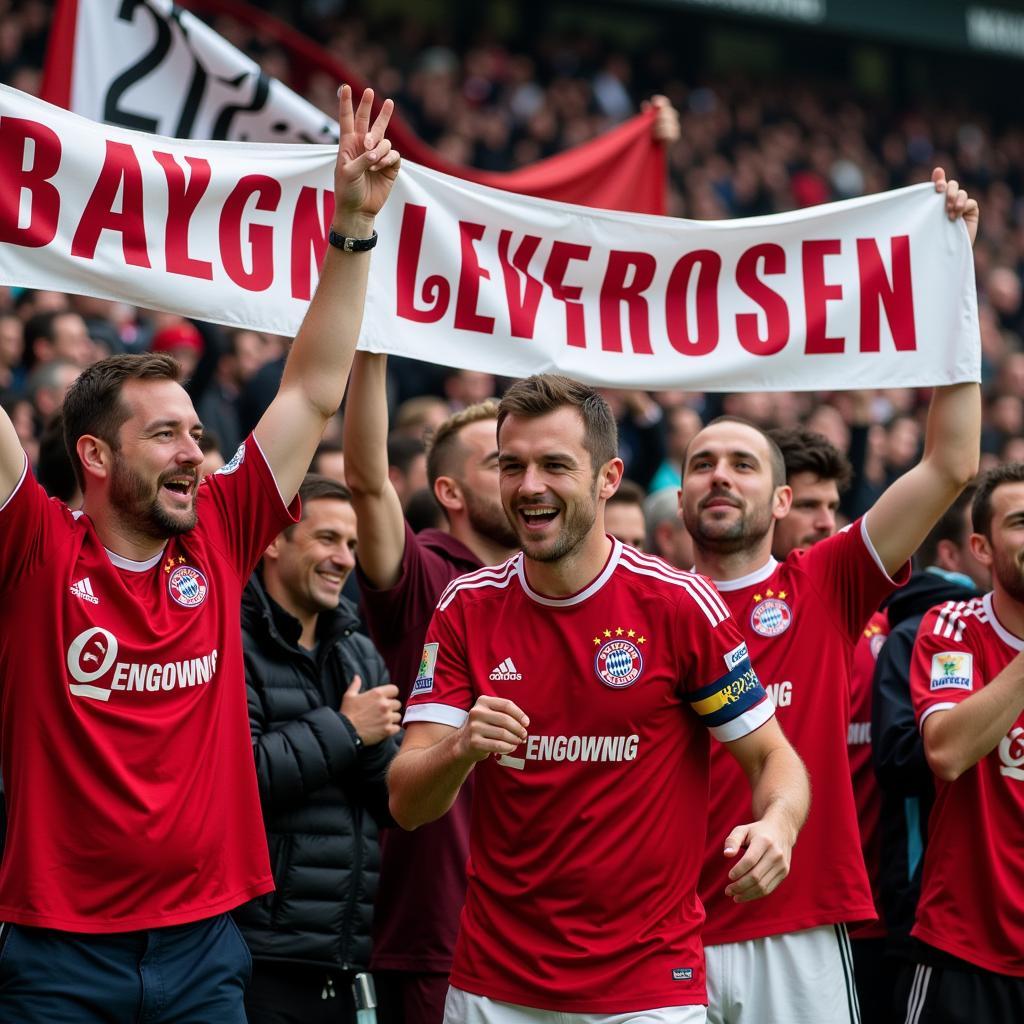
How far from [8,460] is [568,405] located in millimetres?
1292

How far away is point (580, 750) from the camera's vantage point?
388cm

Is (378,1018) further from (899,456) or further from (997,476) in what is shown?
(899,456)

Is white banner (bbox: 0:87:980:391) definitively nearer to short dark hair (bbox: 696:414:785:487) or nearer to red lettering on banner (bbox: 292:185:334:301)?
red lettering on banner (bbox: 292:185:334:301)

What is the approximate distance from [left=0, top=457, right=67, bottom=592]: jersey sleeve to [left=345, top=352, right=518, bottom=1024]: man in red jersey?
108cm

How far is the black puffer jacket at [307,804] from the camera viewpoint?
4586 millimetres

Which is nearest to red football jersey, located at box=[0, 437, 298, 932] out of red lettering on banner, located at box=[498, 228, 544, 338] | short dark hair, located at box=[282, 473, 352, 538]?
short dark hair, located at box=[282, 473, 352, 538]

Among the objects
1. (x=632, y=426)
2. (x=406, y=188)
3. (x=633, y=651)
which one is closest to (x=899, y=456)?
(x=632, y=426)

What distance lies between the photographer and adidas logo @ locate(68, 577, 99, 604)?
3875 millimetres

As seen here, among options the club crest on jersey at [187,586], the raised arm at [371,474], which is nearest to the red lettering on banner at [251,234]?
the raised arm at [371,474]

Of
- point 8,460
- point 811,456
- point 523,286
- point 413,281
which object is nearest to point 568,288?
point 523,286

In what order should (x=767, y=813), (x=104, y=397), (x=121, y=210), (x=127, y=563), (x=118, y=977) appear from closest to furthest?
1. (x=767, y=813)
2. (x=118, y=977)
3. (x=127, y=563)
4. (x=104, y=397)
5. (x=121, y=210)

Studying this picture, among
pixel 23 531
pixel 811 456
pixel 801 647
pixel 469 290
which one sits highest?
pixel 469 290

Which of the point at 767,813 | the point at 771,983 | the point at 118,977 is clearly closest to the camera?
the point at 767,813

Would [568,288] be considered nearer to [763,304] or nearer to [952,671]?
[763,304]
